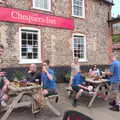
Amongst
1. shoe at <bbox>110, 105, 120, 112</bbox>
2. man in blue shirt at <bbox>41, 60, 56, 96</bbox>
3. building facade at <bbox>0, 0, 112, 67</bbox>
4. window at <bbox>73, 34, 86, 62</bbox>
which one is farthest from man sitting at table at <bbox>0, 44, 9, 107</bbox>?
window at <bbox>73, 34, 86, 62</bbox>

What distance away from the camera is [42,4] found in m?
13.9

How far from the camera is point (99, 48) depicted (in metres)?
17.7

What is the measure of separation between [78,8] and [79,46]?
8.40ft

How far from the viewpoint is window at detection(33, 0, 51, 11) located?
532 inches

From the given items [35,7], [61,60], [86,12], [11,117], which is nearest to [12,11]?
[35,7]

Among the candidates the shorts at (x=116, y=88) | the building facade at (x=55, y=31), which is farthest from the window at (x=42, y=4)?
the shorts at (x=116, y=88)

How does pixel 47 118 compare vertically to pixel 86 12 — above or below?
below

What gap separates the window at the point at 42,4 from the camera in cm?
1352

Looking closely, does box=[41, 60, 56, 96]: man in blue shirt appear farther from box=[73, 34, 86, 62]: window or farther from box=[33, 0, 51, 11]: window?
box=[73, 34, 86, 62]: window

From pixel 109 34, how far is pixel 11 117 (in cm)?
1401

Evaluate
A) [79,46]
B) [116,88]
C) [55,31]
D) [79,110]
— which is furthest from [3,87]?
[79,46]

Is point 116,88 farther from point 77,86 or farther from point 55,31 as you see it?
point 55,31

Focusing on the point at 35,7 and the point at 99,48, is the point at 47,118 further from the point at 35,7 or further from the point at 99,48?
the point at 99,48

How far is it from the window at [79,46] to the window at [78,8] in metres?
1.43
